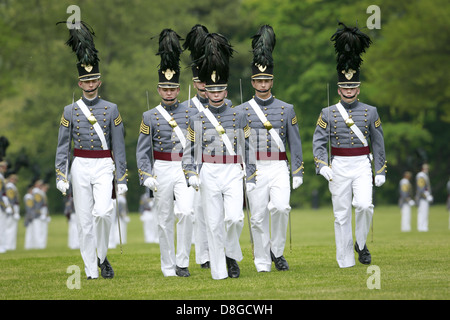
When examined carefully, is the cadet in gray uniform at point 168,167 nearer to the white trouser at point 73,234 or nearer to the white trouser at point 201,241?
the white trouser at point 201,241

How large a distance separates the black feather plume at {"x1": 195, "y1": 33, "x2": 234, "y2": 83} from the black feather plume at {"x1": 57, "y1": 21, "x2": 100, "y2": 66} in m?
1.44

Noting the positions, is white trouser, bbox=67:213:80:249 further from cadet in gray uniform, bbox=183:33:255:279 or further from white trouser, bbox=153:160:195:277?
cadet in gray uniform, bbox=183:33:255:279

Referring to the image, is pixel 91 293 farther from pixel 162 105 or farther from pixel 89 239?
pixel 162 105

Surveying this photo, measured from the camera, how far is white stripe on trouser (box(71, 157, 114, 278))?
12188mm

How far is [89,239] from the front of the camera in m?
12.2

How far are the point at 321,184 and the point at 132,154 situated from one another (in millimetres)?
11126

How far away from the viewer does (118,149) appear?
1242 cm

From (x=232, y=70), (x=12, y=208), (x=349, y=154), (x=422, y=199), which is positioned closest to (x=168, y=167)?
(x=349, y=154)

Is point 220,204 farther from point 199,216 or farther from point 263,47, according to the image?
point 263,47

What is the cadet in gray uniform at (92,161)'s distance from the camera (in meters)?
12.2

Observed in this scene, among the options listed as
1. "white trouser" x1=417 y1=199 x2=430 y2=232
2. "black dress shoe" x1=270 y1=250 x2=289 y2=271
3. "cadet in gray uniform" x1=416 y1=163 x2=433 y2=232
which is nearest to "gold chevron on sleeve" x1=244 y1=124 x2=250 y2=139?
"black dress shoe" x1=270 y1=250 x2=289 y2=271

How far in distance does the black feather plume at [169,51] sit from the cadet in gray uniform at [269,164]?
3.45 feet
